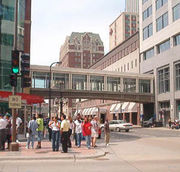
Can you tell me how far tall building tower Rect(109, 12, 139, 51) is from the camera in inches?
6086

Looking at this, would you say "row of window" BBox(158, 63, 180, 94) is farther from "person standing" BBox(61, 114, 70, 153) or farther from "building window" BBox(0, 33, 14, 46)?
"person standing" BBox(61, 114, 70, 153)

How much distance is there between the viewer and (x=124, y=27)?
→ 154 metres

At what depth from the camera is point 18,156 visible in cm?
1302

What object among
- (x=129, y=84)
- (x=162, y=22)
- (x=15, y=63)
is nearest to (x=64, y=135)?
(x=15, y=63)

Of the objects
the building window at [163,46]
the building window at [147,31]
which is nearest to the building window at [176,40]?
the building window at [163,46]

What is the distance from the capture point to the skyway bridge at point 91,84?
52606mm

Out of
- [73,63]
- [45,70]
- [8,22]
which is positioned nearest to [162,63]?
[45,70]

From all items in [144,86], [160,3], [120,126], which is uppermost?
[160,3]

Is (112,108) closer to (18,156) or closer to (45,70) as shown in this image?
(45,70)

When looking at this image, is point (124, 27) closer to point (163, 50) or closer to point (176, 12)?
point (163, 50)

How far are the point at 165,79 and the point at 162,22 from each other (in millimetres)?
11017

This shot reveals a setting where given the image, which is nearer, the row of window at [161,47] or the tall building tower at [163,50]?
the tall building tower at [163,50]

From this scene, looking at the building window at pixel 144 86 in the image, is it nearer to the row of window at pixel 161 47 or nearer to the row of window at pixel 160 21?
the row of window at pixel 161 47

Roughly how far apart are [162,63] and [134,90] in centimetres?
766
